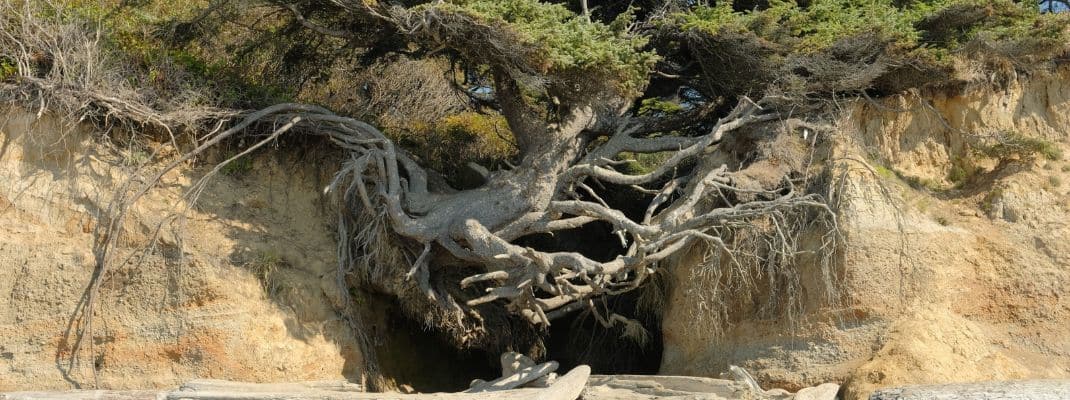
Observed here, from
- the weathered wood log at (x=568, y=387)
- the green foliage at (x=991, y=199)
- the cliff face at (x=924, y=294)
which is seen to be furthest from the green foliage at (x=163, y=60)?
the green foliage at (x=991, y=199)

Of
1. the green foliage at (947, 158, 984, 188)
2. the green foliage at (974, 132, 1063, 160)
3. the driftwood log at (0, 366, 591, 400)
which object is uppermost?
the green foliage at (974, 132, 1063, 160)

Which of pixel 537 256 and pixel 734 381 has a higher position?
pixel 537 256

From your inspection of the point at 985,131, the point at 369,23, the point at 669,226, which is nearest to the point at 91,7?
the point at 369,23

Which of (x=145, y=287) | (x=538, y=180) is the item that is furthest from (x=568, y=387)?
(x=145, y=287)

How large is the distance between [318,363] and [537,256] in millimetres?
2653

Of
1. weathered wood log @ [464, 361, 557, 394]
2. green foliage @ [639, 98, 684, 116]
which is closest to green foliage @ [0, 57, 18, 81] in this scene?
weathered wood log @ [464, 361, 557, 394]

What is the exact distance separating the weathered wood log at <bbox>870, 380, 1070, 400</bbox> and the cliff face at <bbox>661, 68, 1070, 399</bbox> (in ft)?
3.46

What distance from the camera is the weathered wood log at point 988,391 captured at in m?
7.86

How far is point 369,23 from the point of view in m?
11.7

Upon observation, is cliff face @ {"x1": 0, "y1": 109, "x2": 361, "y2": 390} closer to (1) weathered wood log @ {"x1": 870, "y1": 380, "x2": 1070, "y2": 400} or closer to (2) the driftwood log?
(2) the driftwood log

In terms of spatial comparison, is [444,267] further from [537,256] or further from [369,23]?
[369,23]

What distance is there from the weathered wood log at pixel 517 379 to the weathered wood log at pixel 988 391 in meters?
3.46

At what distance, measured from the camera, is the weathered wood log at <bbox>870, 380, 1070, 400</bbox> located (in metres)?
7.86

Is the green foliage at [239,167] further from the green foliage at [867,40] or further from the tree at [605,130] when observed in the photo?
the green foliage at [867,40]
